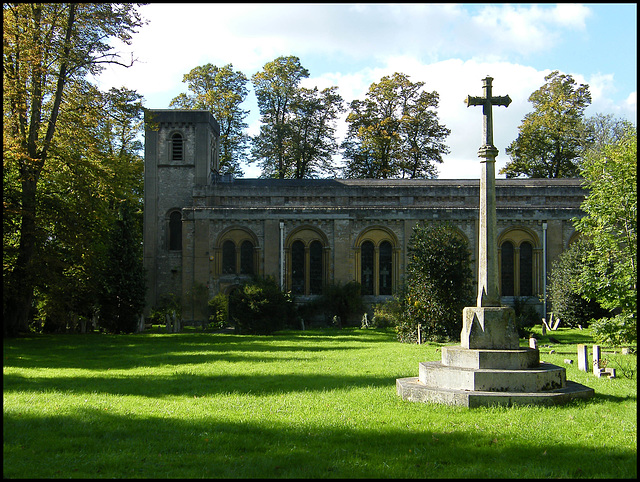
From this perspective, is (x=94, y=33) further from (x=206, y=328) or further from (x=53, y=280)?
(x=206, y=328)

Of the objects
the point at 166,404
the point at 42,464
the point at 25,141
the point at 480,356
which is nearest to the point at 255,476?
the point at 42,464

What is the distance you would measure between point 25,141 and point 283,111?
27316mm

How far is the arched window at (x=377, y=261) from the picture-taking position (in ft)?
118

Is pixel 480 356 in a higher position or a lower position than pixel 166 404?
higher

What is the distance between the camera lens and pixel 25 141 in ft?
71.1

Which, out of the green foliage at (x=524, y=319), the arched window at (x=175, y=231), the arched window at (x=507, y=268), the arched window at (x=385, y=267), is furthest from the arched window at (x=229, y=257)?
the green foliage at (x=524, y=319)

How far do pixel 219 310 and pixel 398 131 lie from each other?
2116 centimetres

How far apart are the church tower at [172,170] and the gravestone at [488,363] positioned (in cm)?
2841

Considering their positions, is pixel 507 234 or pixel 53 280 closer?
pixel 53 280

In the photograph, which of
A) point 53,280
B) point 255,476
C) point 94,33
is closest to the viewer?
point 255,476

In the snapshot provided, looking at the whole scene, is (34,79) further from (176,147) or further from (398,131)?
(398,131)

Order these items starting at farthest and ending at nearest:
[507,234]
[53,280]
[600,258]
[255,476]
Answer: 1. [507,234]
2. [53,280]
3. [600,258]
4. [255,476]

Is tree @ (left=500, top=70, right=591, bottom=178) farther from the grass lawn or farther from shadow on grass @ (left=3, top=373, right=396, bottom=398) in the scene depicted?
shadow on grass @ (left=3, top=373, right=396, bottom=398)

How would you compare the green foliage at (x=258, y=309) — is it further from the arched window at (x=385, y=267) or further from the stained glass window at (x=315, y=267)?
the arched window at (x=385, y=267)
